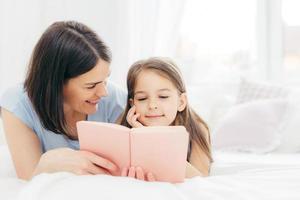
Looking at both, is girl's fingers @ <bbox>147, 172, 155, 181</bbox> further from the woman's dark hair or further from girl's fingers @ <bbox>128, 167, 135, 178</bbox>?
the woman's dark hair

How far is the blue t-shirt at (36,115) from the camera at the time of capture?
1.56m

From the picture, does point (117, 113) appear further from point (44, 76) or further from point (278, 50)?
point (278, 50)

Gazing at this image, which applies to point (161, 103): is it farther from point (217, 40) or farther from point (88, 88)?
point (217, 40)

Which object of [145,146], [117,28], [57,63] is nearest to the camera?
[145,146]

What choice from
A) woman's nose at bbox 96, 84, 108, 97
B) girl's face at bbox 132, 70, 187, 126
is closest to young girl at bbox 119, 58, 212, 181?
girl's face at bbox 132, 70, 187, 126

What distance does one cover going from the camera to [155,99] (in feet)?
5.03

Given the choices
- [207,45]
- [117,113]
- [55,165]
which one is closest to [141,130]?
[55,165]

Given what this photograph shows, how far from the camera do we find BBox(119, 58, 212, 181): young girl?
60.4 inches

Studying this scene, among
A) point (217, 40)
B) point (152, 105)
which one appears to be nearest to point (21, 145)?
point (152, 105)

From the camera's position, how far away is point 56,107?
1.51m

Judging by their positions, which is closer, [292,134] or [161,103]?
[161,103]

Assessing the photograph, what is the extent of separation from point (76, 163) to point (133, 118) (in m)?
0.30

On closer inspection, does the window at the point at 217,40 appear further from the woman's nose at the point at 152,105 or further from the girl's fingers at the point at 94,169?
the girl's fingers at the point at 94,169

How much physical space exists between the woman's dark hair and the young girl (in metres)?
0.15
